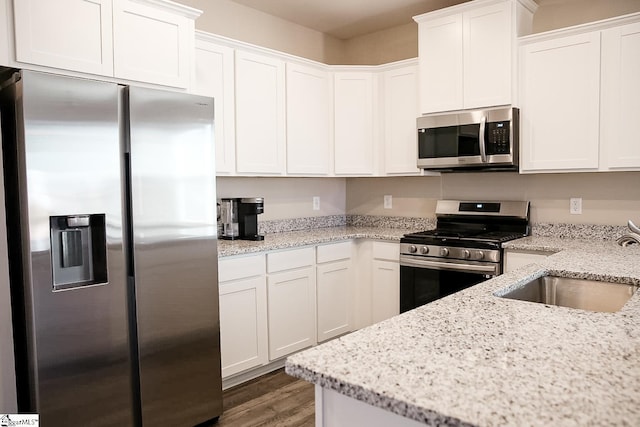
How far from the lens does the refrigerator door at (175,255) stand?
2.26 meters

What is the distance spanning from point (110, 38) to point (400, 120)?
2344mm

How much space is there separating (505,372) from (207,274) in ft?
6.04

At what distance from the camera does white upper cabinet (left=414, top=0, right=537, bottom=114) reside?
3277 millimetres

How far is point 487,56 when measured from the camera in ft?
11.0

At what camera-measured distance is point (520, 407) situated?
827 mm

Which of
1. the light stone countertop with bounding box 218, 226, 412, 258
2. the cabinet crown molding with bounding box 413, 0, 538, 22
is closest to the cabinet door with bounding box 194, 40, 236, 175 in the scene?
the light stone countertop with bounding box 218, 226, 412, 258

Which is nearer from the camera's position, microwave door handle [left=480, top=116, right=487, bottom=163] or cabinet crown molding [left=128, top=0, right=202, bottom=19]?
cabinet crown molding [left=128, top=0, right=202, bottom=19]

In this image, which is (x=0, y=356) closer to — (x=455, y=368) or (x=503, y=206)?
(x=455, y=368)

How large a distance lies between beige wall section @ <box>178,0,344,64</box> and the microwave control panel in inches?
73.4

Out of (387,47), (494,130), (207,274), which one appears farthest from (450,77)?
(207,274)

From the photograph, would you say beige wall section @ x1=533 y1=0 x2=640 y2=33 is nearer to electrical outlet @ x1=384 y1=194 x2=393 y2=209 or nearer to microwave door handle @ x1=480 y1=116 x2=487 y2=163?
microwave door handle @ x1=480 y1=116 x2=487 y2=163

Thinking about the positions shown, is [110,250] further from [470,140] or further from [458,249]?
[470,140]

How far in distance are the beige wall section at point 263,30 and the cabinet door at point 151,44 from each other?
908 mm

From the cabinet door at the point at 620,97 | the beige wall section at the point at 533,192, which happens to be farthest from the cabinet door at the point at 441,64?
the cabinet door at the point at 620,97
